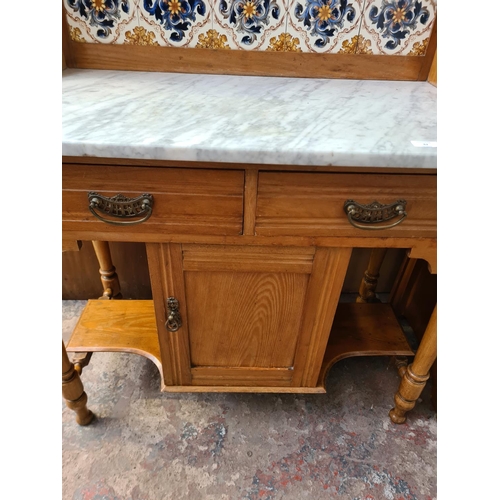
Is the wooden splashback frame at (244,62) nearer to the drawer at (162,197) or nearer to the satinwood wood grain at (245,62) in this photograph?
the satinwood wood grain at (245,62)

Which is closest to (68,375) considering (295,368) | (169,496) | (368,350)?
(169,496)

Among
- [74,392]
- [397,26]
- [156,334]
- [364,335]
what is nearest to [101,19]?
[397,26]

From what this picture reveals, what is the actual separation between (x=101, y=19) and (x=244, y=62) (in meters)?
0.36

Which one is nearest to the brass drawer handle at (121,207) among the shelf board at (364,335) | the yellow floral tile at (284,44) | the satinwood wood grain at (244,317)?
the satinwood wood grain at (244,317)

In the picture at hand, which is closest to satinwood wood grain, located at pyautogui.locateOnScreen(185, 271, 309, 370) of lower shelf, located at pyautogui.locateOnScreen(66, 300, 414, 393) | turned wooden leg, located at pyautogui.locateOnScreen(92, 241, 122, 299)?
lower shelf, located at pyautogui.locateOnScreen(66, 300, 414, 393)

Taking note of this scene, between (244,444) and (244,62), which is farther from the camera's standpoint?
(244,444)

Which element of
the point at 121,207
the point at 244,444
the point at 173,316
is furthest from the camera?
the point at 244,444

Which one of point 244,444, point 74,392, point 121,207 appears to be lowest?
point 244,444

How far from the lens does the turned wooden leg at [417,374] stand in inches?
37.0

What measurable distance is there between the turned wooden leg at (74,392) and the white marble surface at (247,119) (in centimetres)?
60

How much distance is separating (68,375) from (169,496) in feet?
1.31

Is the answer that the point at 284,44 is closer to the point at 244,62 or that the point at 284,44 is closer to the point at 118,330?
the point at 244,62

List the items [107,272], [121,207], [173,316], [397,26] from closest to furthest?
[121,207] → [173,316] → [397,26] → [107,272]

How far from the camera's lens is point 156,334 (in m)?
1.12
